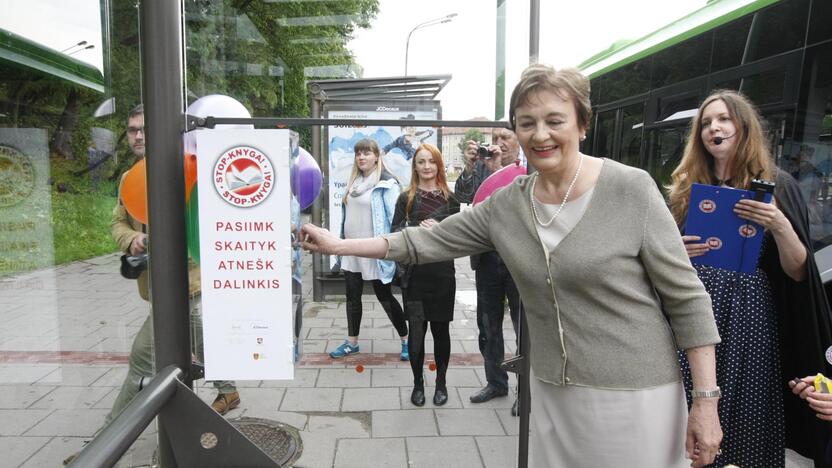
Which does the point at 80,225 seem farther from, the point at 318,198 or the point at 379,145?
the point at 379,145

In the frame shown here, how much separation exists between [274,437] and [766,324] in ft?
8.43

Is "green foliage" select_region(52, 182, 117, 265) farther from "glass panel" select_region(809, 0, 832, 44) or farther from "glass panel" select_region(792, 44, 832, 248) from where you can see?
"glass panel" select_region(809, 0, 832, 44)

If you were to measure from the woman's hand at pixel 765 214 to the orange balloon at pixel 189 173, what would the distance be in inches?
71.6

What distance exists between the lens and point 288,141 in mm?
1507

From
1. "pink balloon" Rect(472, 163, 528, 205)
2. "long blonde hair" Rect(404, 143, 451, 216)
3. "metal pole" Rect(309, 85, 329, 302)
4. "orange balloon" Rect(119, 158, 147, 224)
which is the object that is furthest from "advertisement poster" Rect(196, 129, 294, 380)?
"long blonde hair" Rect(404, 143, 451, 216)

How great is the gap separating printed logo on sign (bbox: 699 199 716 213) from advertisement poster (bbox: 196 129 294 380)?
4.88 feet

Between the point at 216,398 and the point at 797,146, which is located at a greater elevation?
the point at 797,146

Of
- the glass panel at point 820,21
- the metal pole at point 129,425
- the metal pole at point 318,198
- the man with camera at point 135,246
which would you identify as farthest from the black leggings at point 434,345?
the glass panel at point 820,21

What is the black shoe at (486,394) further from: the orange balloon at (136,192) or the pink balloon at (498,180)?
the orange balloon at (136,192)

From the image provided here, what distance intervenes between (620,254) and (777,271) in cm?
104

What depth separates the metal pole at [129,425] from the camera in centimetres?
94

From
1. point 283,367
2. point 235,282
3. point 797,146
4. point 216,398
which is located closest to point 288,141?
point 235,282

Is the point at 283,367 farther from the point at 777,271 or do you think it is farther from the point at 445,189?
the point at 777,271

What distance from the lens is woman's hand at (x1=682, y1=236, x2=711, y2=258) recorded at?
6.72ft
